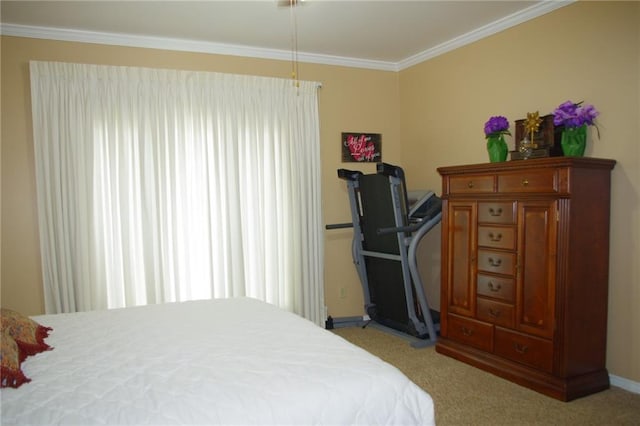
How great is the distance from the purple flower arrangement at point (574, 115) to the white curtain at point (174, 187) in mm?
2198

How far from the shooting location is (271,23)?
3652 millimetres

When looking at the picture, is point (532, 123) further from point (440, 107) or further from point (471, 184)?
point (440, 107)

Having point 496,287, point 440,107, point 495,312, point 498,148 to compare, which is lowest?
point 495,312

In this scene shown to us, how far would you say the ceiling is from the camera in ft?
10.7

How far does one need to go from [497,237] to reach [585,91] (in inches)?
45.8

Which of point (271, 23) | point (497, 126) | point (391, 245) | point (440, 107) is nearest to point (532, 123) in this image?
point (497, 126)

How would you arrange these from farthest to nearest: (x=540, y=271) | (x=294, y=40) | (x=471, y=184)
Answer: (x=294, y=40) < (x=471, y=184) < (x=540, y=271)

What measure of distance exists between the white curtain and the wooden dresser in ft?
5.54

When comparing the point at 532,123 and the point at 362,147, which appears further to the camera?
the point at 362,147

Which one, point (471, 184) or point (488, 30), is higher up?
point (488, 30)

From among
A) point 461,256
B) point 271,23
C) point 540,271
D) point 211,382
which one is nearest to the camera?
point 211,382

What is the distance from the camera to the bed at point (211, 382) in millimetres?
1381

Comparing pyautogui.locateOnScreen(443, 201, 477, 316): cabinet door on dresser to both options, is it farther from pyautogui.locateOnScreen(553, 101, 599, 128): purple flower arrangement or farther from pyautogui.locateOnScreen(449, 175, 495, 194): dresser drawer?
pyautogui.locateOnScreen(553, 101, 599, 128): purple flower arrangement

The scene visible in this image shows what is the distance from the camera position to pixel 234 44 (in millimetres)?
4176
